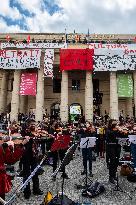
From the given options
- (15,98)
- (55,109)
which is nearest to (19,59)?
(15,98)

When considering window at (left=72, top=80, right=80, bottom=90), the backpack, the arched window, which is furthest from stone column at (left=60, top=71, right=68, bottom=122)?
the backpack

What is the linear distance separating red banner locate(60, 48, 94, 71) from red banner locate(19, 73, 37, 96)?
432cm

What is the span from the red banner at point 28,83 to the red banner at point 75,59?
432cm

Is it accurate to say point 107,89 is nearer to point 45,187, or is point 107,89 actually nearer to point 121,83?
point 121,83

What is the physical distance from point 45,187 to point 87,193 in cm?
185

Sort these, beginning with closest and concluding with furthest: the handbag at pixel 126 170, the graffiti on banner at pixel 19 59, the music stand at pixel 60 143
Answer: the music stand at pixel 60 143 < the handbag at pixel 126 170 < the graffiti on banner at pixel 19 59

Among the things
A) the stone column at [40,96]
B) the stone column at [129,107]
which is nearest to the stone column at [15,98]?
the stone column at [40,96]

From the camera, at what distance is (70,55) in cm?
3662

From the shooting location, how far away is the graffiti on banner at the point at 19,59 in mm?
36562

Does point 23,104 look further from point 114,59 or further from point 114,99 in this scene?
point 114,59

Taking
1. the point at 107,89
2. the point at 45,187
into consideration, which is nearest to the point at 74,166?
the point at 45,187

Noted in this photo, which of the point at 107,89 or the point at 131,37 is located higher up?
the point at 131,37

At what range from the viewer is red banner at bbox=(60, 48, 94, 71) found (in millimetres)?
36312

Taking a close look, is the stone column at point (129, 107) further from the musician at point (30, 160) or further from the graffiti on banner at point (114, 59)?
the musician at point (30, 160)
